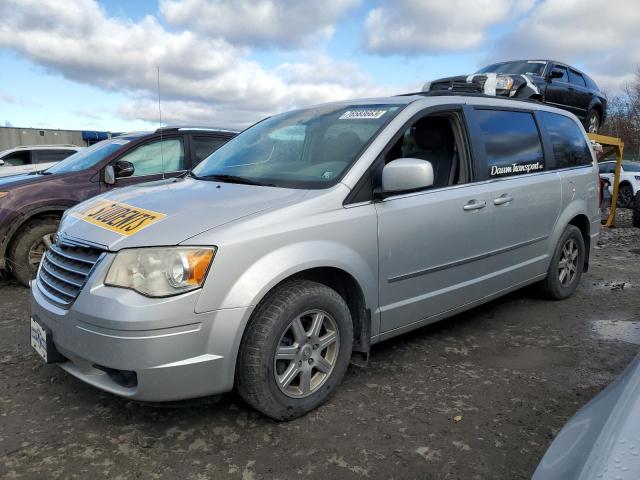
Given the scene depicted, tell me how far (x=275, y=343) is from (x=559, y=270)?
332cm

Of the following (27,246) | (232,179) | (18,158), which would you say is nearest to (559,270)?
(232,179)

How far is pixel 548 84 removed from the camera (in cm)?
836

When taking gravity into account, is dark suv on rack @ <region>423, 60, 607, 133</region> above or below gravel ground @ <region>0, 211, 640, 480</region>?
above

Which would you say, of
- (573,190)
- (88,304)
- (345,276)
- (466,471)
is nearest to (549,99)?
(573,190)

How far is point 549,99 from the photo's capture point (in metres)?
8.34

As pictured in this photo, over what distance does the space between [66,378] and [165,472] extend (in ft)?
4.12

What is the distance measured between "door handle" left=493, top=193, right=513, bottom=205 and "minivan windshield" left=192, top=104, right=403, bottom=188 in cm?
101

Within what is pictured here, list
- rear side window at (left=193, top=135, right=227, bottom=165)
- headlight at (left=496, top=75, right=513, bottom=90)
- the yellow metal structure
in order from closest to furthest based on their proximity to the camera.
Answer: rear side window at (left=193, top=135, right=227, bottom=165)
headlight at (left=496, top=75, right=513, bottom=90)
the yellow metal structure

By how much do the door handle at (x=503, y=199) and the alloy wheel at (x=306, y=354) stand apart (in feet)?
5.42

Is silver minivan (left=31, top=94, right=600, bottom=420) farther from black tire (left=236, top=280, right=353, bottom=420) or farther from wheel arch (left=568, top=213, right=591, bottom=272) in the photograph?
wheel arch (left=568, top=213, right=591, bottom=272)

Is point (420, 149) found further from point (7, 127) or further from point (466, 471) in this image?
point (7, 127)

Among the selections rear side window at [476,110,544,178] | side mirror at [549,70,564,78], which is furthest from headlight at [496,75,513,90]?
rear side window at [476,110,544,178]

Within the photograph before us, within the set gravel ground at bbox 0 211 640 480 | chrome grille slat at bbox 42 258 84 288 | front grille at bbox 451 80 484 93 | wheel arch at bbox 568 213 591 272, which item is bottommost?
gravel ground at bbox 0 211 640 480

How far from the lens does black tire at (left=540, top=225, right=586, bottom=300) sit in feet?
15.2
